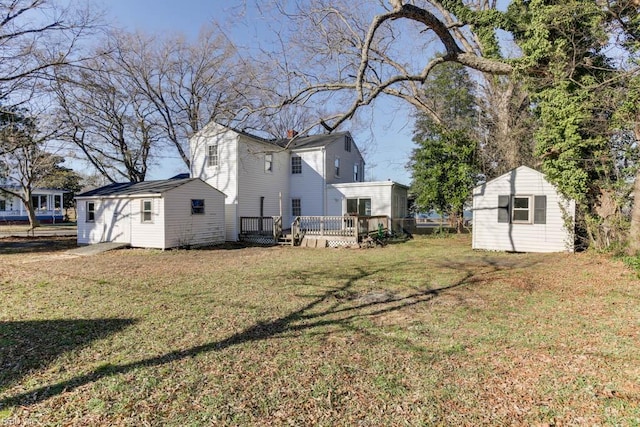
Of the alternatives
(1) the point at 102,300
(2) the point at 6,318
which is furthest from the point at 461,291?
(2) the point at 6,318

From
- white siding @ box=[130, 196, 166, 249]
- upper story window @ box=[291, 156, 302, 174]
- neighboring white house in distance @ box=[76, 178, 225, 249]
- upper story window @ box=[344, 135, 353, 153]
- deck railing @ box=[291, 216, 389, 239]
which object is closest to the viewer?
white siding @ box=[130, 196, 166, 249]

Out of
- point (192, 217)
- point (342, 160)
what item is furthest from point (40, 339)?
point (342, 160)

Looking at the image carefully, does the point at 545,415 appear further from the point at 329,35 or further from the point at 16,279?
the point at 329,35

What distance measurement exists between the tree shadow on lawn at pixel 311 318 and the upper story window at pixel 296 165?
13.8 metres

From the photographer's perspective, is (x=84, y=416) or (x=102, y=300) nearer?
(x=84, y=416)

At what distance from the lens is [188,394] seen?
318 centimetres

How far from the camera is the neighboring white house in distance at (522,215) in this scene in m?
12.4

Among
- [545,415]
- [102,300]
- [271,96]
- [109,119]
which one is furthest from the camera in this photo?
[109,119]

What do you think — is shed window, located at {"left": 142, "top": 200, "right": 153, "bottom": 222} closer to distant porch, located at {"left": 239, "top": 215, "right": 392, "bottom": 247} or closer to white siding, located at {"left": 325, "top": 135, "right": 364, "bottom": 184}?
distant porch, located at {"left": 239, "top": 215, "right": 392, "bottom": 247}

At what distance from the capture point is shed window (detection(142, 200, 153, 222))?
15054 mm

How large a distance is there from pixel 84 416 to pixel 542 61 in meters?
14.0

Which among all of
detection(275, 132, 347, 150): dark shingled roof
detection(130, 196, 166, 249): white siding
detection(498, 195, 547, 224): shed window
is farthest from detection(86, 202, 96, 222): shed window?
detection(498, 195, 547, 224): shed window

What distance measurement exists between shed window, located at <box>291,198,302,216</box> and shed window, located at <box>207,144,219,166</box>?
547 cm

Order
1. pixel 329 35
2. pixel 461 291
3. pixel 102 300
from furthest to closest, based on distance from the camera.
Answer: pixel 329 35 → pixel 461 291 → pixel 102 300
